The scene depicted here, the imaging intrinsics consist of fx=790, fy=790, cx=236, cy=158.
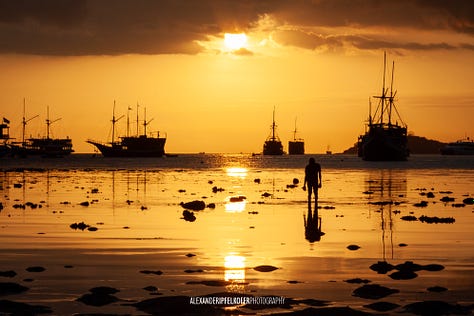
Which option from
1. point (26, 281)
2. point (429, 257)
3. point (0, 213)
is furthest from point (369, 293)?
point (0, 213)

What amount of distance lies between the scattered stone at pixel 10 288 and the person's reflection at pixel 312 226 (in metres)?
12.4

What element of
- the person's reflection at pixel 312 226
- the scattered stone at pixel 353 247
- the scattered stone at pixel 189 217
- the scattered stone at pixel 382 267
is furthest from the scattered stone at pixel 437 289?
the scattered stone at pixel 189 217

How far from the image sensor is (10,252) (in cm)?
2436

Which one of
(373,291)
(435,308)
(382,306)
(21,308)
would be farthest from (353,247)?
(21,308)

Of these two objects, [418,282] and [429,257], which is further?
[429,257]

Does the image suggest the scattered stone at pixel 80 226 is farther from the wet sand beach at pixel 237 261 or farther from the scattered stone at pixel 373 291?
the scattered stone at pixel 373 291

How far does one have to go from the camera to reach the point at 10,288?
17750 mm

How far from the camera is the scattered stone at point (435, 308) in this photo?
1568cm

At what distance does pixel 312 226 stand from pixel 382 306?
16.8 meters

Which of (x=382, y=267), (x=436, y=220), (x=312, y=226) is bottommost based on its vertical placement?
(x=382, y=267)

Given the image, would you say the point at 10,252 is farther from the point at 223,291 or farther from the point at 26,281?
the point at 223,291

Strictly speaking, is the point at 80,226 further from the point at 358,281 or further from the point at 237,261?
the point at 358,281

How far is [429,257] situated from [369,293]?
654cm

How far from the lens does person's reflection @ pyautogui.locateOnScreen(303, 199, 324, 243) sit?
95.5 ft
